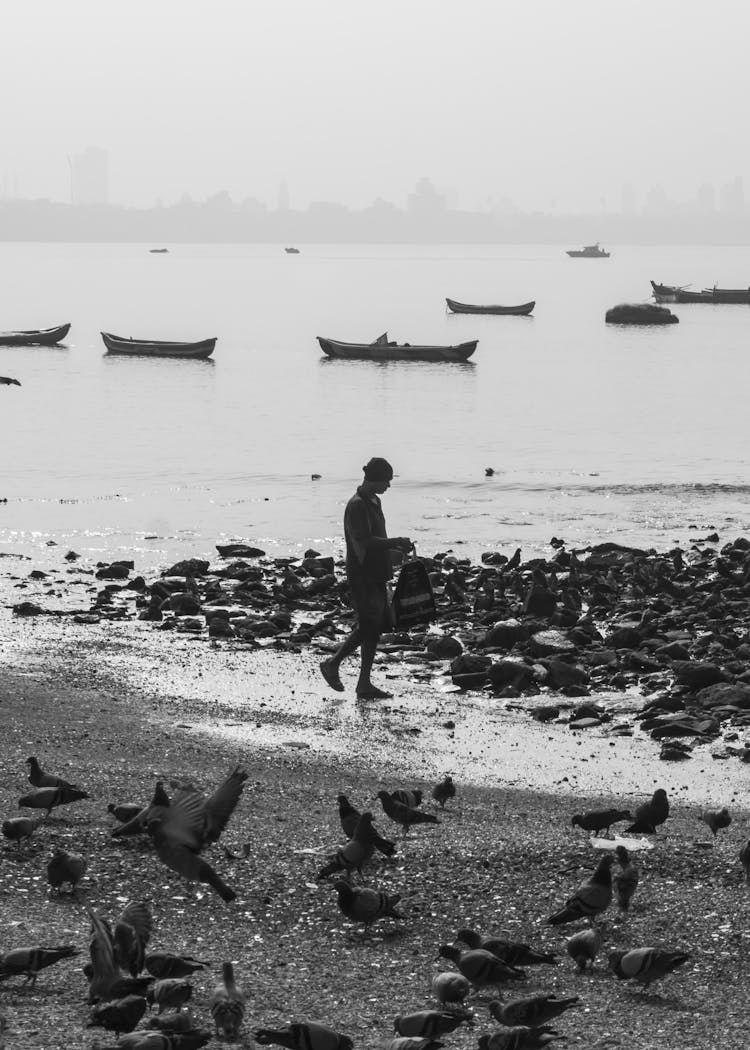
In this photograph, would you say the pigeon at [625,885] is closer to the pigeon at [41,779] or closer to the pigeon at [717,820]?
the pigeon at [717,820]

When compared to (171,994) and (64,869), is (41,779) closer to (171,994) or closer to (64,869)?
(64,869)

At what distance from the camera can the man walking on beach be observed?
14.7 metres

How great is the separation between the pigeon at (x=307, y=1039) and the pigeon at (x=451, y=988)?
96 cm

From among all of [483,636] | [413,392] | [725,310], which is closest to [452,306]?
[725,310]

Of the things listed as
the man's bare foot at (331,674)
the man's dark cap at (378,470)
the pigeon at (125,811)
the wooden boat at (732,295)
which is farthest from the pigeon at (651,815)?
the wooden boat at (732,295)

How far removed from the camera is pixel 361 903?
902 cm

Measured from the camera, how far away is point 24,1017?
300 inches

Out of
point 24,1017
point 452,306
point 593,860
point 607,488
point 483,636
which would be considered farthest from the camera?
point 452,306

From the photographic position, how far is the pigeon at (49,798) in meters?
10.6

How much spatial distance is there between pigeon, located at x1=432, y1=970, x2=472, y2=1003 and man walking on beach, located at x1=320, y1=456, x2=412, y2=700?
702cm

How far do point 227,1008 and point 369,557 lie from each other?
7864mm

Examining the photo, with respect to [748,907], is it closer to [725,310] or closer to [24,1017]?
[24,1017]

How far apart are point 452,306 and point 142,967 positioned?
383ft

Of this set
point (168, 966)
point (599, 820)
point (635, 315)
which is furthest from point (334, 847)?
point (635, 315)
